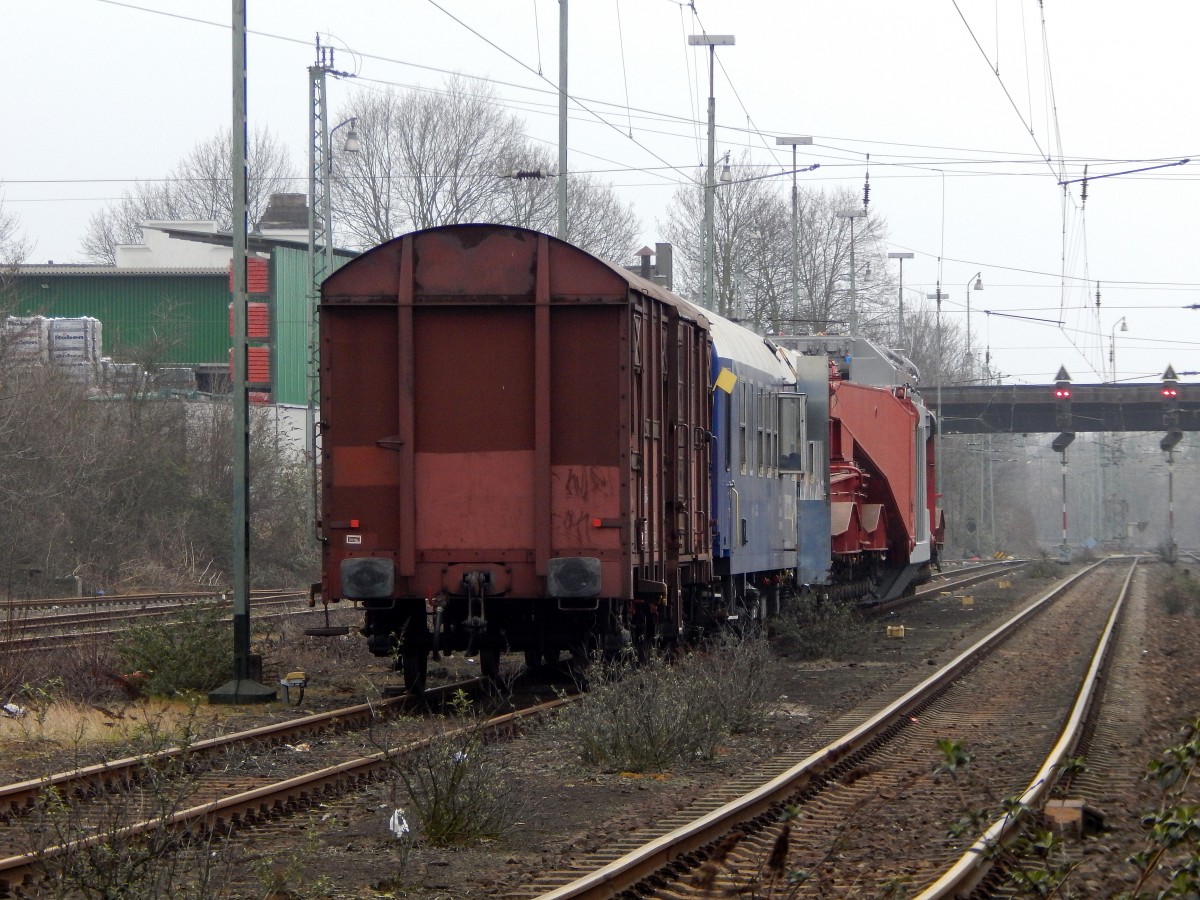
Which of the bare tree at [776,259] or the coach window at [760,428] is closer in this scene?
the coach window at [760,428]

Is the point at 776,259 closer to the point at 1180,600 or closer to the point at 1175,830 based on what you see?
the point at 1180,600

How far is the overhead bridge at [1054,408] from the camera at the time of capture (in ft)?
205

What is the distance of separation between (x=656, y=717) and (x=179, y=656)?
5.58 meters

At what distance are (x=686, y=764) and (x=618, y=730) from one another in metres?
0.51

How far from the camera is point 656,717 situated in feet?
33.0

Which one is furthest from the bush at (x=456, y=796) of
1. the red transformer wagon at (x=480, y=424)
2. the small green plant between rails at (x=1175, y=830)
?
the red transformer wagon at (x=480, y=424)

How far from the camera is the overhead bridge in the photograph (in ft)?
205

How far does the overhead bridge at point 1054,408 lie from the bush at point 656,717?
172 feet

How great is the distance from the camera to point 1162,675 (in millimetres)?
16859

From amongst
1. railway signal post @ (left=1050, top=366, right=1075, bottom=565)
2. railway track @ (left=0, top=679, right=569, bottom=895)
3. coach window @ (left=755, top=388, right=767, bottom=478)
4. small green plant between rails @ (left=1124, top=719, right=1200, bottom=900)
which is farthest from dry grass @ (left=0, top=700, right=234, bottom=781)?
railway signal post @ (left=1050, top=366, right=1075, bottom=565)

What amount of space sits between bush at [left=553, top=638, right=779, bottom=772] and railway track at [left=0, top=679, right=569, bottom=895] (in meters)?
0.81

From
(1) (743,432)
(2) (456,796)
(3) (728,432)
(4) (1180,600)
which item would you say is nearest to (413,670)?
(3) (728,432)

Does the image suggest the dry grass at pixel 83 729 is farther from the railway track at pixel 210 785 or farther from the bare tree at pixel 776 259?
the bare tree at pixel 776 259

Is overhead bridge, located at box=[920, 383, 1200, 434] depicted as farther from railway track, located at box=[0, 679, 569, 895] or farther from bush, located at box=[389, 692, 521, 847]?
bush, located at box=[389, 692, 521, 847]
